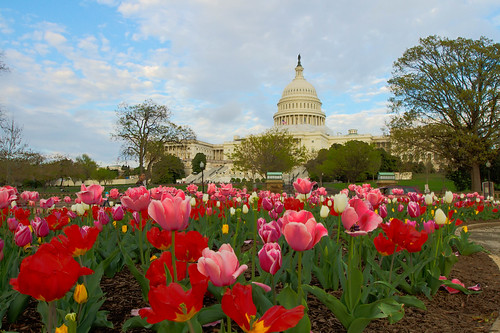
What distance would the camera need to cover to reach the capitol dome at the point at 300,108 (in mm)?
99425

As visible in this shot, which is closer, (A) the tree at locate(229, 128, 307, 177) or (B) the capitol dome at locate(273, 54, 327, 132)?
(A) the tree at locate(229, 128, 307, 177)

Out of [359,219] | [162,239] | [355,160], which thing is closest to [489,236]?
[359,219]

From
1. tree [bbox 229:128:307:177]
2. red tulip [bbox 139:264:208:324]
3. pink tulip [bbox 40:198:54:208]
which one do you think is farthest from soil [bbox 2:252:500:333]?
tree [bbox 229:128:307:177]

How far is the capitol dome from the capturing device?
3914 inches

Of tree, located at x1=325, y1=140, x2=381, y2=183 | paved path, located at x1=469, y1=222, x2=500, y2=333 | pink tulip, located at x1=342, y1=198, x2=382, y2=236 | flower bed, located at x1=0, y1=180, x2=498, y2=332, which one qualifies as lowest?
paved path, located at x1=469, y1=222, x2=500, y2=333

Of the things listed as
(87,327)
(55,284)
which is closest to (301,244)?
(55,284)

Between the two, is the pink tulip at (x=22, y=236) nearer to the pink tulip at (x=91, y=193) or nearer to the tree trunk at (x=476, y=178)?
the pink tulip at (x=91, y=193)

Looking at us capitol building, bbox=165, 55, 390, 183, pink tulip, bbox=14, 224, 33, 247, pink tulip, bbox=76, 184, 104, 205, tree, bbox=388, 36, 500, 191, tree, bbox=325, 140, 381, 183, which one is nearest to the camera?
pink tulip, bbox=14, 224, 33, 247

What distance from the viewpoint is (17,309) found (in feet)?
7.63

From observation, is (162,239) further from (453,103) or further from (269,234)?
(453,103)

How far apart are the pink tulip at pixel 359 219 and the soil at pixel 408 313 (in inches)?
25.8

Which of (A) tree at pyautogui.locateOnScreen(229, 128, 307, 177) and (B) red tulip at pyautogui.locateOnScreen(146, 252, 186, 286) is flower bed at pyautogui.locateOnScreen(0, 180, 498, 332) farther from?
(A) tree at pyautogui.locateOnScreen(229, 128, 307, 177)

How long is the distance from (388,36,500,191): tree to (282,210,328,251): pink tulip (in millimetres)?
24820

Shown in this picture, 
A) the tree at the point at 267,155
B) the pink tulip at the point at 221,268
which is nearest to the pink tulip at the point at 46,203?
the pink tulip at the point at 221,268
